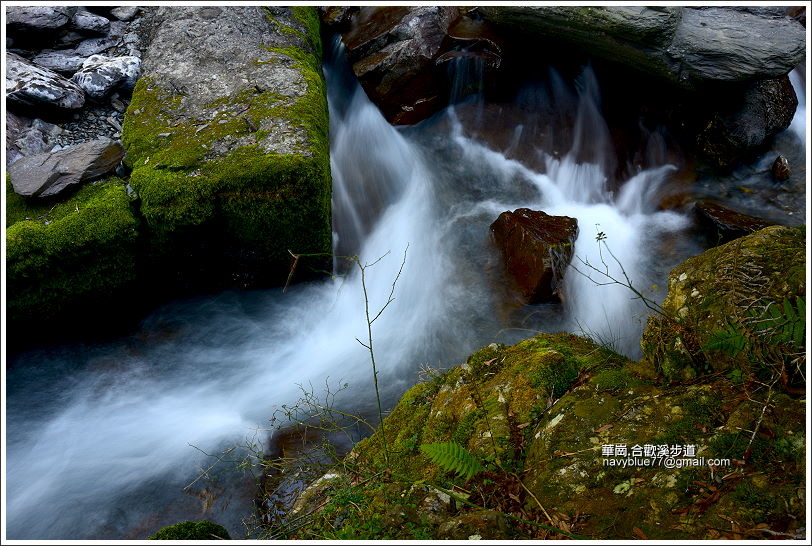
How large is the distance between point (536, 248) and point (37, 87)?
6037mm

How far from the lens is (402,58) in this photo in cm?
773

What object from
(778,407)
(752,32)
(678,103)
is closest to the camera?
(778,407)

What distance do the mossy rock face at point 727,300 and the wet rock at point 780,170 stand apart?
16.4 feet

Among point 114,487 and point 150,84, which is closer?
point 114,487

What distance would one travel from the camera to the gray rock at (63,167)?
17.2 feet

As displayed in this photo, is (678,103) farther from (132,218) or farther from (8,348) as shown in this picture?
(8,348)

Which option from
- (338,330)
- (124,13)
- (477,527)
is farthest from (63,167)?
(477,527)

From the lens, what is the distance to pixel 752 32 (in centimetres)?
695

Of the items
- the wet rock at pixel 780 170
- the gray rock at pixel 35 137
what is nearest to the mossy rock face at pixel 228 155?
the gray rock at pixel 35 137

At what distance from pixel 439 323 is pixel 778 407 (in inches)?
151

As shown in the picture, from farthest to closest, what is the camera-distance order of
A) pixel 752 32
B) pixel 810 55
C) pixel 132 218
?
pixel 752 32, pixel 132 218, pixel 810 55

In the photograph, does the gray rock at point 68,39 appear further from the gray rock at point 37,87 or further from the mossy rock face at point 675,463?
the mossy rock face at point 675,463

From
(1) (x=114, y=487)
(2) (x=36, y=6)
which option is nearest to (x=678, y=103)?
(1) (x=114, y=487)

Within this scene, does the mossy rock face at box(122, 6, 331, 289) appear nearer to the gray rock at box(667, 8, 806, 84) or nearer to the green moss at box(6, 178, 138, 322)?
the green moss at box(6, 178, 138, 322)
